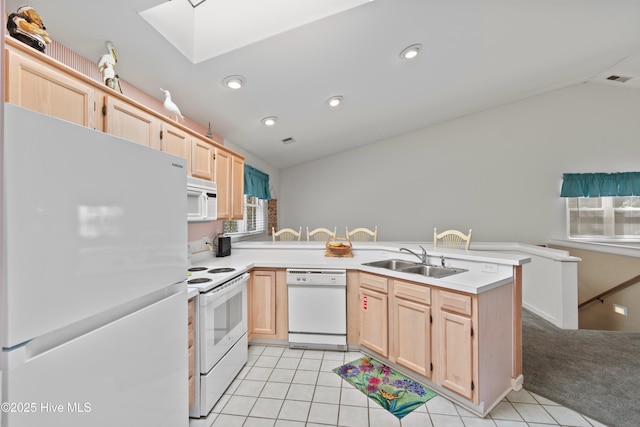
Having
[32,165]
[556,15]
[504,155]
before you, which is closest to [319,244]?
[32,165]

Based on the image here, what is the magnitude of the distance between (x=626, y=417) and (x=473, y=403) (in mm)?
990

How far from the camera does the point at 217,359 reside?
1.98 meters

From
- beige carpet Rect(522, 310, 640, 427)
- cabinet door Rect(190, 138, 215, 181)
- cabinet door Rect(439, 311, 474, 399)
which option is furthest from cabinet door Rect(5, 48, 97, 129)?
beige carpet Rect(522, 310, 640, 427)

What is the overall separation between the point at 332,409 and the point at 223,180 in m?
2.23

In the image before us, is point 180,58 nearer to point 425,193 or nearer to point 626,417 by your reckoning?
point 626,417

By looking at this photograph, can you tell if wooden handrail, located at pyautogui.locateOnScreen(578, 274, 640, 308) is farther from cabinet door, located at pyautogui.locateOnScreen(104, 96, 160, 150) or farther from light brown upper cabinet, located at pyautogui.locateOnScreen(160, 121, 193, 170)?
cabinet door, located at pyautogui.locateOnScreen(104, 96, 160, 150)

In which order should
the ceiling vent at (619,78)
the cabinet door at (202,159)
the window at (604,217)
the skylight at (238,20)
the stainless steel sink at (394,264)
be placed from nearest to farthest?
the skylight at (238,20) → the cabinet door at (202,159) → the stainless steel sink at (394,264) → the ceiling vent at (619,78) → the window at (604,217)

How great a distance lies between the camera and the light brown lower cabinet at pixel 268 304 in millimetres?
2803

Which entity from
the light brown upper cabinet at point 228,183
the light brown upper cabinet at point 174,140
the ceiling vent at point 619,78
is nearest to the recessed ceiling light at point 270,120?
the light brown upper cabinet at point 228,183

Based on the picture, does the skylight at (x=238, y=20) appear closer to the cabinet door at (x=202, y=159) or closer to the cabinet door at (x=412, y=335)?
the cabinet door at (x=202, y=159)

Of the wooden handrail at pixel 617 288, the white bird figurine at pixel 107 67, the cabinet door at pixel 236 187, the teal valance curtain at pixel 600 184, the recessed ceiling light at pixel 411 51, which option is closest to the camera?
the white bird figurine at pixel 107 67

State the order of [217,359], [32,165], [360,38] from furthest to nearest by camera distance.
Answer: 1. [360,38]
2. [217,359]
3. [32,165]

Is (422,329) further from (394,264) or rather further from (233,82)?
(233,82)

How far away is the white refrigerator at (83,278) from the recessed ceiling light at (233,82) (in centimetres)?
160
